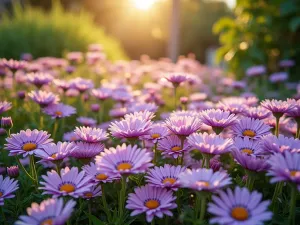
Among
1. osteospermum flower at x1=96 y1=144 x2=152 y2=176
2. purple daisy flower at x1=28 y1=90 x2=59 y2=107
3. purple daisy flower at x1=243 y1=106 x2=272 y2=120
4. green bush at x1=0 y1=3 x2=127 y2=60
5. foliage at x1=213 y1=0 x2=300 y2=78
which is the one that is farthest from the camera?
green bush at x1=0 y1=3 x2=127 y2=60

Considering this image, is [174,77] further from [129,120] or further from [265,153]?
[265,153]

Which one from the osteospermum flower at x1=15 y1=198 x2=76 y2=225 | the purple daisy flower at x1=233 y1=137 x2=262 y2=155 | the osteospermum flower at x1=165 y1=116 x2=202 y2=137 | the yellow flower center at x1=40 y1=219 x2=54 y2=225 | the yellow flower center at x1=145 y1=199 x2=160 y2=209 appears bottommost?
the yellow flower center at x1=40 y1=219 x2=54 y2=225

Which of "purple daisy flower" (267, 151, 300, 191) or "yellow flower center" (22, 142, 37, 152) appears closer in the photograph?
"purple daisy flower" (267, 151, 300, 191)

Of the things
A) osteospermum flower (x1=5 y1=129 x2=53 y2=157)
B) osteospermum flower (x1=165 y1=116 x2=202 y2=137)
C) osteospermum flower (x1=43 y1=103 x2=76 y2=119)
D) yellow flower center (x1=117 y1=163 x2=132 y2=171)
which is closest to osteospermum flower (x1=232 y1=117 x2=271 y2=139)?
osteospermum flower (x1=165 y1=116 x2=202 y2=137)

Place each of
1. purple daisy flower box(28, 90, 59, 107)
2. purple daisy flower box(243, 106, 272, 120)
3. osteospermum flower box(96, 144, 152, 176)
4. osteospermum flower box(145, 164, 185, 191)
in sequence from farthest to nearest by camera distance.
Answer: purple daisy flower box(28, 90, 59, 107)
purple daisy flower box(243, 106, 272, 120)
osteospermum flower box(145, 164, 185, 191)
osteospermum flower box(96, 144, 152, 176)

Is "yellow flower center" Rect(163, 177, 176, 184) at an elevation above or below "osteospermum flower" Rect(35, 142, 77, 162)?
below

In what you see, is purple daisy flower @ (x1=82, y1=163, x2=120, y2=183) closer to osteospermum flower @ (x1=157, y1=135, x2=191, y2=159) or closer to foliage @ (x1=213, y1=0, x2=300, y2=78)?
osteospermum flower @ (x1=157, y1=135, x2=191, y2=159)

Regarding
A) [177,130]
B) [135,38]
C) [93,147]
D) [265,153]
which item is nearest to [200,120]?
[177,130]
